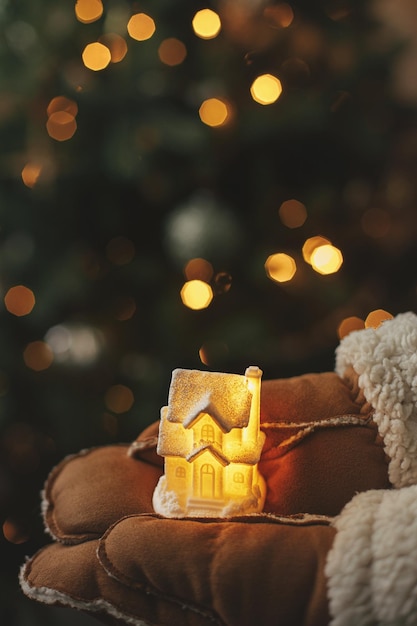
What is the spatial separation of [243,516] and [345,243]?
815mm

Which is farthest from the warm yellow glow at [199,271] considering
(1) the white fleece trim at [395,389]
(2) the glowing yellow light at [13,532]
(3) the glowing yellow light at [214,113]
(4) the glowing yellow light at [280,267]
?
(2) the glowing yellow light at [13,532]

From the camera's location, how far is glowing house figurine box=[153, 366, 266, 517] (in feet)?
2.56

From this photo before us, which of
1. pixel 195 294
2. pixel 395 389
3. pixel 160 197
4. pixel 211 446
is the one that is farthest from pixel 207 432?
pixel 160 197

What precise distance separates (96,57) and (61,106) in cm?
11

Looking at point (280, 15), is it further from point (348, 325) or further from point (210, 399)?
point (210, 399)

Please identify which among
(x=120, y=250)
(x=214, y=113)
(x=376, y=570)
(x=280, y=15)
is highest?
(x=280, y=15)

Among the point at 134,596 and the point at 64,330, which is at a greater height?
the point at 64,330

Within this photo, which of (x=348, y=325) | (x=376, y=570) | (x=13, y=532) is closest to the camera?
(x=376, y=570)

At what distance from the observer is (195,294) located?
128 cm

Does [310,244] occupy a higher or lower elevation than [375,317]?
higher

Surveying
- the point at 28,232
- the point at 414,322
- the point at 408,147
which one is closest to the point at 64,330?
the point at 28,232

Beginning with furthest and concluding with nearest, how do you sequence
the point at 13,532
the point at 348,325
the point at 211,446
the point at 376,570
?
1. the point at 348,325
2. the point at 13,532
3. the point at 211,446
4. the point at 376,570

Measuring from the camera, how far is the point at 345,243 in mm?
1423

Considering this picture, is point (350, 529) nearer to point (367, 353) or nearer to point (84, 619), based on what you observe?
point (367, 353)
